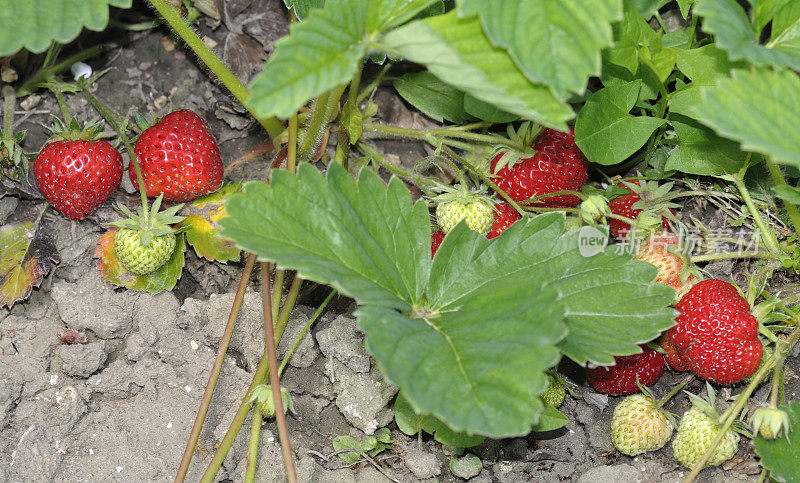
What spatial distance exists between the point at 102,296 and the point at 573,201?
3.90 ft

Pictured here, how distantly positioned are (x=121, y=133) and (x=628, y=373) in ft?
4.38

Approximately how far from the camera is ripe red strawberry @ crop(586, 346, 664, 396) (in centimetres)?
180

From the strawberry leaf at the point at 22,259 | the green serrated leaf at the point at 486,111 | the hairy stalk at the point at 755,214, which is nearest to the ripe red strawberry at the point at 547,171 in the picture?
the green serrated leaf at the point at 486,111

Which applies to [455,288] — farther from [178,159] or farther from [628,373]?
[178,159]

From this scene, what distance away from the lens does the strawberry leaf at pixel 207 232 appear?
1907mm

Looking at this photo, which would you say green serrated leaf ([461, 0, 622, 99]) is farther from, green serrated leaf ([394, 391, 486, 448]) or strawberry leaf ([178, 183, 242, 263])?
strawberry leaf ([178, 183, 242, 263])

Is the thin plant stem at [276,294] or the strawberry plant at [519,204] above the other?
the strawberry plant at [519,204]

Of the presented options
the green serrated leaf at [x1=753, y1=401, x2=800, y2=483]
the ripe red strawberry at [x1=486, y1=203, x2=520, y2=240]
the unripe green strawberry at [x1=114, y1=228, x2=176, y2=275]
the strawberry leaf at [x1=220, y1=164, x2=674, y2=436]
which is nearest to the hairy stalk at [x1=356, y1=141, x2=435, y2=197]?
the ripe red strawberry at [x1=486, y1=203, x2=520, y2=240]

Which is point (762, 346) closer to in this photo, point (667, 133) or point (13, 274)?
point (667, 133)

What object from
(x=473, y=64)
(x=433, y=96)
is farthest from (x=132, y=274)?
(x=473, y=64)

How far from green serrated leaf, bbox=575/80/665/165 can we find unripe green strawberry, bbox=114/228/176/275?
1010 millimetres

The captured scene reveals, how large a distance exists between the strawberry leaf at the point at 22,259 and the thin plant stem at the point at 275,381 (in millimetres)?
582

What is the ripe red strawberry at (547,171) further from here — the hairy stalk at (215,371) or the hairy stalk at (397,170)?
the hairy stalk at (215,371)

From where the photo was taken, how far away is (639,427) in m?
1.75
